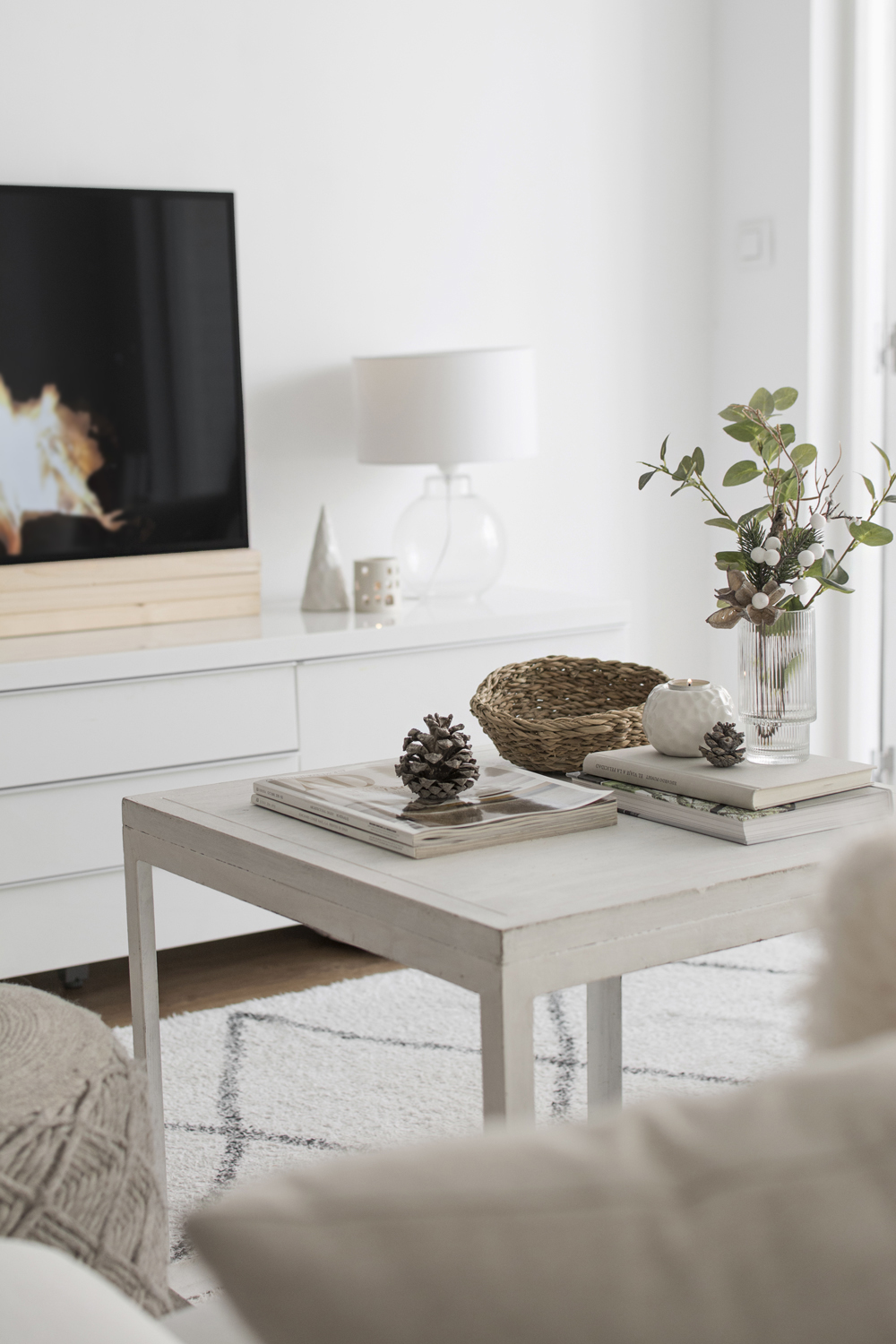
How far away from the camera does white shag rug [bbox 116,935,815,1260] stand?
204 cm

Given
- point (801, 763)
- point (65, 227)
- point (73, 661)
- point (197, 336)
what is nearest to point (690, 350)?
point (197, 336)

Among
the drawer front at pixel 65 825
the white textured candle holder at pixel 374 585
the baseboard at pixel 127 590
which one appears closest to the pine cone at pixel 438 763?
the drawer front at pixel 65 825

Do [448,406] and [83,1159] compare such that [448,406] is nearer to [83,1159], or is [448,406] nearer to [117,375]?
[117,375]

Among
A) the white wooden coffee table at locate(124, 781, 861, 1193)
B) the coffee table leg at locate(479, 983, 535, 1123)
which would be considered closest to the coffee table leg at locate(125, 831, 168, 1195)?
the white wooden coffee table at locate(124, 781, 861, 1193)

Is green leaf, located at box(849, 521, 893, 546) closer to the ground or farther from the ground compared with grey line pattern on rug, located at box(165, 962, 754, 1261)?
farther from the ground

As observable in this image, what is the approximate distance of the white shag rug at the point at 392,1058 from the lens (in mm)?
2041

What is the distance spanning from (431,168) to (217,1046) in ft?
6.69

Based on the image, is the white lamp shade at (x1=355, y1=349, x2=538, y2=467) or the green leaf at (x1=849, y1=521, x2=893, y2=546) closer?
the green leaf at (x1=849, y1=521, x2=893, y2=546)

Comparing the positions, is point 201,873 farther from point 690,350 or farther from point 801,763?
point 690,350

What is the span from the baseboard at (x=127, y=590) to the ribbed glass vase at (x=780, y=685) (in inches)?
62.5

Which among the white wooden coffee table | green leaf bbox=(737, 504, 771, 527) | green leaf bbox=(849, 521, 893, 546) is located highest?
green leaf bbox=(737, 504, 771, 527)

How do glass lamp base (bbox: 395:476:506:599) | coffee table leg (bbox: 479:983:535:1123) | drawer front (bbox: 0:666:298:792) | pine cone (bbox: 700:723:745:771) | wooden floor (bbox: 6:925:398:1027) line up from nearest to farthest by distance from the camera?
coffee table leg (bbox: 479:983:535:1123), pine cone (bbox: 700:723:745:771), drawer front (bbox: 0:666:298:792), wooden floor (bbox: 6:925:398:1027), glass lamp base (bbox: 395:476:506:599)

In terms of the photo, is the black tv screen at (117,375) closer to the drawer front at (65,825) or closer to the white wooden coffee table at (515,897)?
the drawer front at (65,825)

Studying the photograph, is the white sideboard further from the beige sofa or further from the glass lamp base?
the beige sofa
